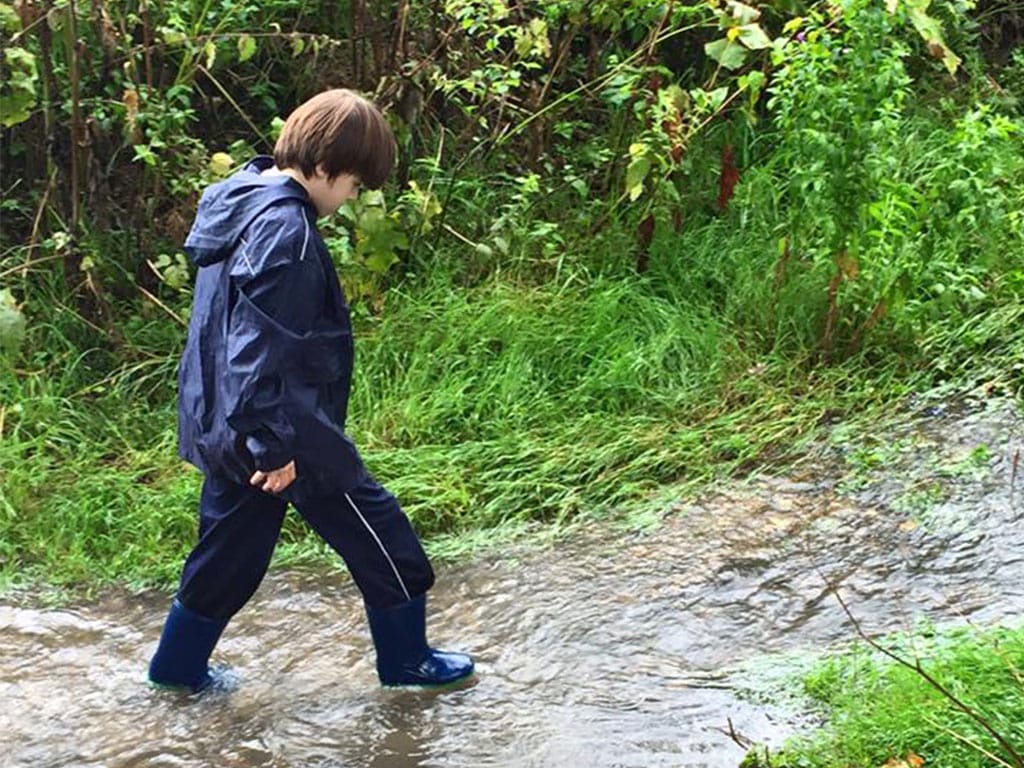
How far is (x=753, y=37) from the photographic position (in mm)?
4922

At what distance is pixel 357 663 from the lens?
372cm

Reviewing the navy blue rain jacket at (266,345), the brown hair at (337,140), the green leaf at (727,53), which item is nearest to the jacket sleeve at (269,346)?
the navy blue rain jacket at (266,345)

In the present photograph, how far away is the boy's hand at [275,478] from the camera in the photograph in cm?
307

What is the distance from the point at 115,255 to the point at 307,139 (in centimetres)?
282

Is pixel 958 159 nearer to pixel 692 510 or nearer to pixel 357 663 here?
pixel 692 510

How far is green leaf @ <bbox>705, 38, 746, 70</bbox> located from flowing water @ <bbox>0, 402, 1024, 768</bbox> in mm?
1644

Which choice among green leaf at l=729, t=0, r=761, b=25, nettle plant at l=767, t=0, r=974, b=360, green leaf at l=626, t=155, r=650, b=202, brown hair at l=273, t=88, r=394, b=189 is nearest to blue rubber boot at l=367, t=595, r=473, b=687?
brown hair at l=273, t=88, r=394, b=189

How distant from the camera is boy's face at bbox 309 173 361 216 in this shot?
10.3 feet

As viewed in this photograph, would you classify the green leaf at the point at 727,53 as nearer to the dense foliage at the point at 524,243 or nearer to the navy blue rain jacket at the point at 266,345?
the dense foliage at the point at 524,243

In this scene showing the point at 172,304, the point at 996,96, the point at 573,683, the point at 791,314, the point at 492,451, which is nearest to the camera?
the point at 573,683

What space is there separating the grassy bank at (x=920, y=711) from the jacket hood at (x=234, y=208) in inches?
66.2

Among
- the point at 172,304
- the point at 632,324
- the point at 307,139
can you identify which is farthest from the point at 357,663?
the point at 172,304

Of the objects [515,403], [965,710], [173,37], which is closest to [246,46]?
[173,37]

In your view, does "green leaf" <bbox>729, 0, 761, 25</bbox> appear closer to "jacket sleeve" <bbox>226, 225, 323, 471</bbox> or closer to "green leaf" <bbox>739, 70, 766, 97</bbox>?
"green leaf" <bbox>739, 70, 766, 97</bbox>
